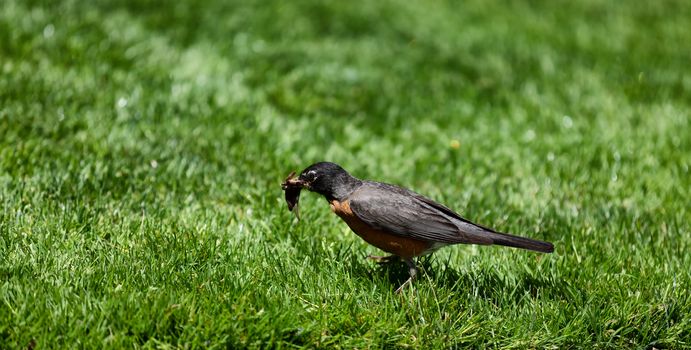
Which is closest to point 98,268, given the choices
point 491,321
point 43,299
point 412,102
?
point 43,299

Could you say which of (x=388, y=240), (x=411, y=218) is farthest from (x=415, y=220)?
(x=388, y=240)

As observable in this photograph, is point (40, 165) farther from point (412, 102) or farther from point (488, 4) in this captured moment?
point (488, 4)

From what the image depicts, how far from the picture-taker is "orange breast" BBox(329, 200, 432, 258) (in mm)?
3953

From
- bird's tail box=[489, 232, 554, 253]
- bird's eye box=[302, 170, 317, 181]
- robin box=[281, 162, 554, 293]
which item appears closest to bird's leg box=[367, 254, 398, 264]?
robin box=[281, 162, 554, 293]

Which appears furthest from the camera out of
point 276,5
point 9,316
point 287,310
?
point 276,5

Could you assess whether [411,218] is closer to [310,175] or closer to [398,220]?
[398,220]

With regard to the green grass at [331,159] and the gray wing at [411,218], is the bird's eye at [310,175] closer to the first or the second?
the gray wing at [411,218]

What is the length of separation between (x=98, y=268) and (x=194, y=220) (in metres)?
0.84

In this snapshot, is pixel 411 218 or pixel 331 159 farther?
pixel 331 159

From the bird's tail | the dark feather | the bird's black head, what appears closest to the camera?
the bird's tail

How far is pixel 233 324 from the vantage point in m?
3.40

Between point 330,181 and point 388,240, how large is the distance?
1.49 feet

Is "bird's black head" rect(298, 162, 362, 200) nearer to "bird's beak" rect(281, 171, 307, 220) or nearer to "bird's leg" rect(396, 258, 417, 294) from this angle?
"bird's beak" rect(281, 171, 307, 220)

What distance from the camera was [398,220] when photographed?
3951 mm
